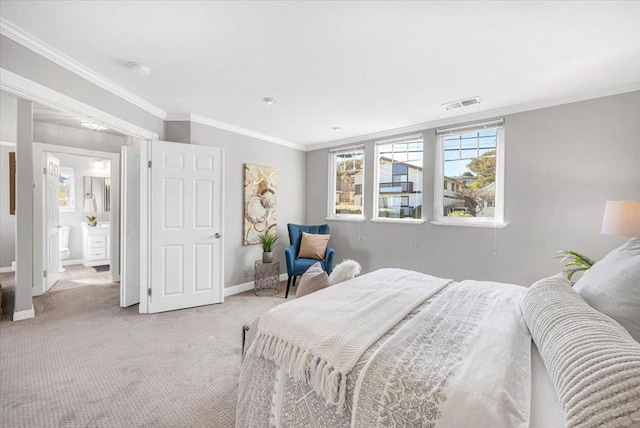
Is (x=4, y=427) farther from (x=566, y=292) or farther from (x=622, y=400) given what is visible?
(x=566, y=292)

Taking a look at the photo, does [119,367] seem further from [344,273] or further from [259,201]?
[259,201]

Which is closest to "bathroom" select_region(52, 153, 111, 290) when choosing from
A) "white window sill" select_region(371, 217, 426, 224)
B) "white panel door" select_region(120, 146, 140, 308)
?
"white panel door" select_region(120, 146, 140, 308)

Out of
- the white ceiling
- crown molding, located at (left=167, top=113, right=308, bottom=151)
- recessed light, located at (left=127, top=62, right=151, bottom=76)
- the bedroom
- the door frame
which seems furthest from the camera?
the door frame

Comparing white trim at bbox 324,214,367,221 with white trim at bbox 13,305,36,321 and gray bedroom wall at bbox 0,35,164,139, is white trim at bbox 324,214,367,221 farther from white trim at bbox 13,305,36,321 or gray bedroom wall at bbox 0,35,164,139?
white trim at bbox 13,305,36,321

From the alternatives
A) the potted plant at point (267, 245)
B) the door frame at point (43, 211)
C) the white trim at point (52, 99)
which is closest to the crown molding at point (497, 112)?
the potted plant at point (267, 245)

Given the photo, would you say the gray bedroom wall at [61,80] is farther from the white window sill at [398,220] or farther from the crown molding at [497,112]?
the white window sill at [398,220]

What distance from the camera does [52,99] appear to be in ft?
7.31

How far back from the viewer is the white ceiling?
1672mm

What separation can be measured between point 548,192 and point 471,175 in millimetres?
777

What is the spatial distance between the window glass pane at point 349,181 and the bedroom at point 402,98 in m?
0.22

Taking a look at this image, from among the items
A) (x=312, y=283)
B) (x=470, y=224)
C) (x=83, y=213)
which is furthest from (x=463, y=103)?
(x=83, y=213)

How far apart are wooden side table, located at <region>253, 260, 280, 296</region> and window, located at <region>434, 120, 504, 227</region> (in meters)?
2.35

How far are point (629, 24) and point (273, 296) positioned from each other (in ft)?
13.4

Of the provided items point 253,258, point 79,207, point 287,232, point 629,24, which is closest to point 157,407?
point 253,258
